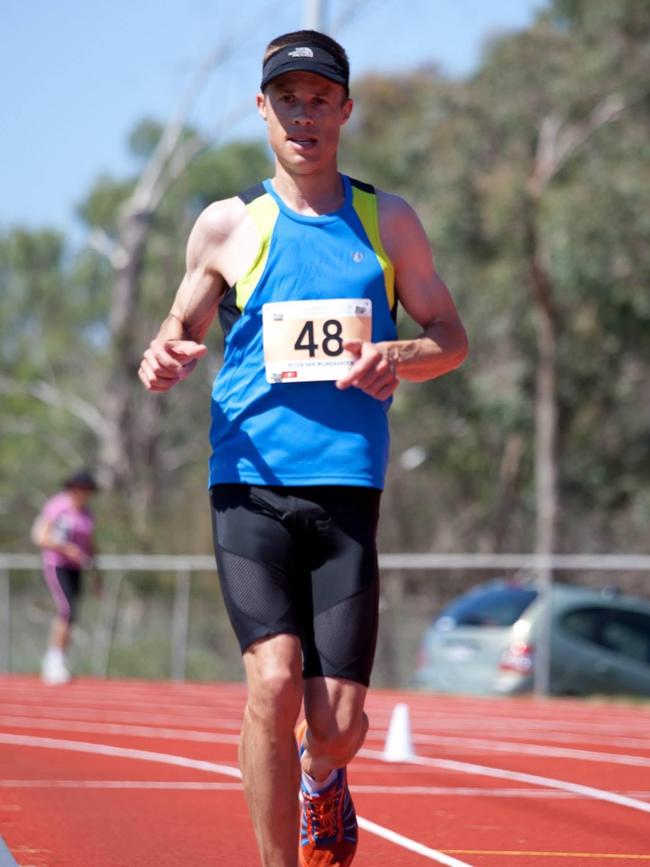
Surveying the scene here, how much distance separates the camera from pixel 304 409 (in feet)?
14.6

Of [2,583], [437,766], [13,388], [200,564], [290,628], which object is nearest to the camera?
[290,628]

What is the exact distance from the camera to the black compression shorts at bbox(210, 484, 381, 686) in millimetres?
4352

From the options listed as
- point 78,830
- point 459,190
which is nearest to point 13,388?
point 459,190

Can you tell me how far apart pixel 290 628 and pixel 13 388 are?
37.5 metres

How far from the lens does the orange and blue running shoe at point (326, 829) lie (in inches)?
180

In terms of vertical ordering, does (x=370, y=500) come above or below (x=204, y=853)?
above

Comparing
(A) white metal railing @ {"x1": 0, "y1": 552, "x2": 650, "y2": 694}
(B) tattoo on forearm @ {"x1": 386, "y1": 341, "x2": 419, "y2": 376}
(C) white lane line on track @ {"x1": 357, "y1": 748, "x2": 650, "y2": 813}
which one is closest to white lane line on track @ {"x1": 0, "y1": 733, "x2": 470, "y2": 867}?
(C) white lane line on track @ {"x1": 357, "y1": 748, "x2": 650, "y2": 813}

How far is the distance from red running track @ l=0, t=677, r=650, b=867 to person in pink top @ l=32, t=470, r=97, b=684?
2.83 meters

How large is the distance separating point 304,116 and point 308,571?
124cm

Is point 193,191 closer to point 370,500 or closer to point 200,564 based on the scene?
point 200,564

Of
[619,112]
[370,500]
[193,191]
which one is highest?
[193,191]

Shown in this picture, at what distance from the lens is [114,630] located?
901 inches

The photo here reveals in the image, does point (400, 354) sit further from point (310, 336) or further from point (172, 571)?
point (172, 571)

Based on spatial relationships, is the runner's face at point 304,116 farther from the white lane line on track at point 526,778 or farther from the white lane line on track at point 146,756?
the white lane line on track at point 526,778
